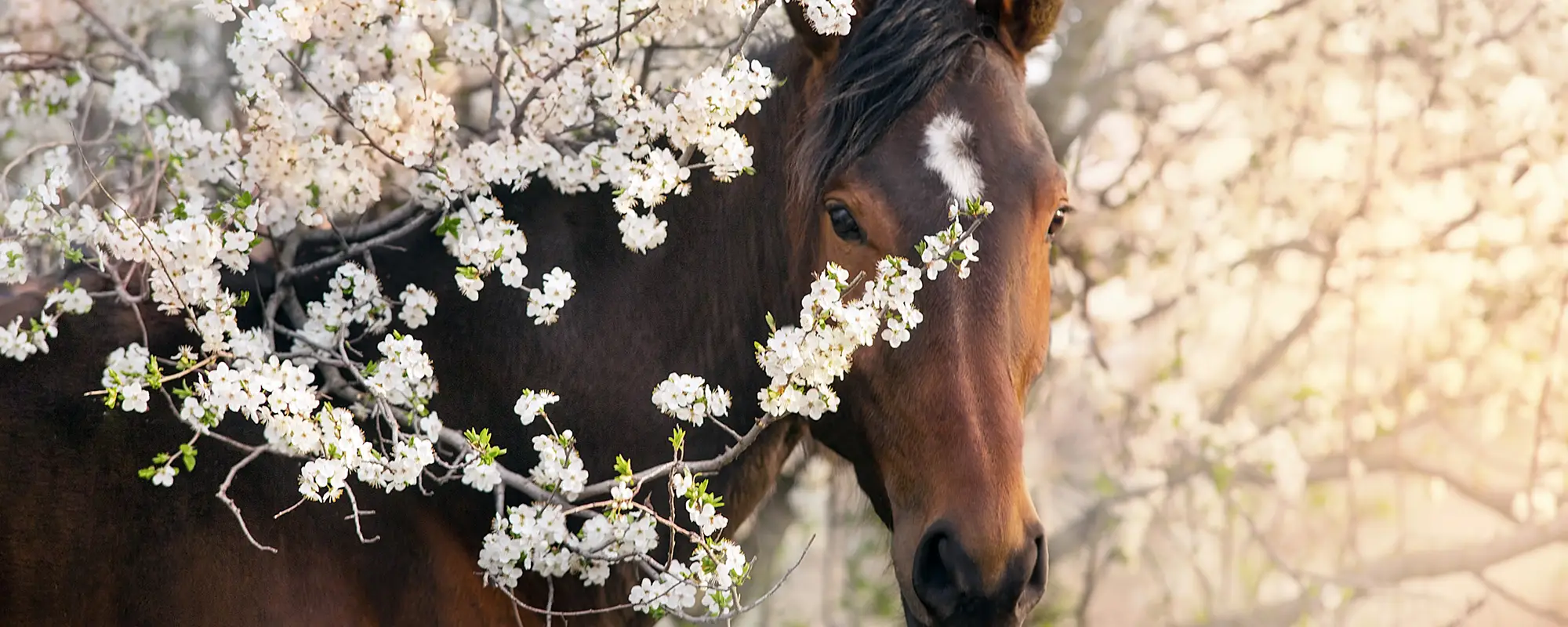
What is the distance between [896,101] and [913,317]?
46 centimetres

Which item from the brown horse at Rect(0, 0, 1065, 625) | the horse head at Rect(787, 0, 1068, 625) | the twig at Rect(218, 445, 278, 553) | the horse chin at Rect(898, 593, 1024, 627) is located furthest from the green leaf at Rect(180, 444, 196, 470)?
the horse chin at Rect(898, 593, 1024, 627)

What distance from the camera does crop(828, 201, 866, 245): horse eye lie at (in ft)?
6.44

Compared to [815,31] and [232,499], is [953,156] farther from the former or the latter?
[232,499]

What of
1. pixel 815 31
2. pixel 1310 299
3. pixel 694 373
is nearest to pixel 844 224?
pixel 815 31

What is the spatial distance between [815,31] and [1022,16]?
47cm

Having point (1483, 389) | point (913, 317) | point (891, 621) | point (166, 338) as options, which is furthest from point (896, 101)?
point (1483, 389)

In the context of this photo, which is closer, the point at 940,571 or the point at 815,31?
the point at 940,571

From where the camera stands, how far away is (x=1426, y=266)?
4.70 metres

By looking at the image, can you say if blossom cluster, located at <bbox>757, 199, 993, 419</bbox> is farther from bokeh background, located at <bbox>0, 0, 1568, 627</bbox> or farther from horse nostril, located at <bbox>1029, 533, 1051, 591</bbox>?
bokeh background, located at <bbox>0, 0, 1568, 627</bbox>

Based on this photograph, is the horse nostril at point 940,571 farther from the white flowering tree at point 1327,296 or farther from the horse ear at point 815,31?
the white flowering tree at point 1327,296

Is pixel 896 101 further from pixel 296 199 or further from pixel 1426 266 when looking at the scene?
pixel 1426 266

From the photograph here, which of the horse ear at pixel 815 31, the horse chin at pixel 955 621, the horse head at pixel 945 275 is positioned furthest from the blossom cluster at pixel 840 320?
the horse ear at pixel 815 31

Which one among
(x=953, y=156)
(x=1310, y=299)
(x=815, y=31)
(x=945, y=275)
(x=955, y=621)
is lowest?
(x=1310, y=299)

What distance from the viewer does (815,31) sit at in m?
2.10
